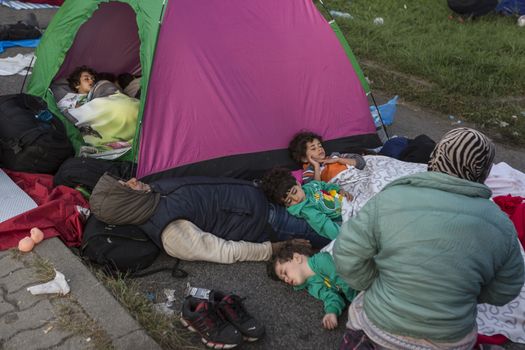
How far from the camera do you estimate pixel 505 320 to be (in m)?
2.67

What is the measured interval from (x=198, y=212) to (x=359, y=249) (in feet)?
4.36

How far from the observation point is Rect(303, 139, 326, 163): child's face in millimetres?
3920

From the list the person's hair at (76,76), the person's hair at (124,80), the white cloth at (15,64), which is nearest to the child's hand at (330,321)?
the person's hair at (76,76)

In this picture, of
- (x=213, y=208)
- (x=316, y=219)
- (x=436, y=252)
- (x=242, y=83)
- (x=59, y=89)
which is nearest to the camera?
(x=436, y=252)

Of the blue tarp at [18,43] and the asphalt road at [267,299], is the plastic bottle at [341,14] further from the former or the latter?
the asphalt road at [267,299]

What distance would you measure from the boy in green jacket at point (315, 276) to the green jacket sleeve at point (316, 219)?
0.31m

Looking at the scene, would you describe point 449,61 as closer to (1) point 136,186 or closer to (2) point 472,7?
(2) point 472,7

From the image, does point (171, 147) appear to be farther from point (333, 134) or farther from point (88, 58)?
point (88, 58)

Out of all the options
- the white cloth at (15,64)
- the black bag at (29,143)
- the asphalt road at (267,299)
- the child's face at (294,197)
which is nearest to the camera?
the asphalt road at (267,299)

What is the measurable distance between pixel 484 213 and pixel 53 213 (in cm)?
251

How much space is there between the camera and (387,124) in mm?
5410

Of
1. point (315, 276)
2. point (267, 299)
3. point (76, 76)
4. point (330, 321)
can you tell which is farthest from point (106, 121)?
point (330, 321)

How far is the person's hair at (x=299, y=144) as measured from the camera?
3.94m

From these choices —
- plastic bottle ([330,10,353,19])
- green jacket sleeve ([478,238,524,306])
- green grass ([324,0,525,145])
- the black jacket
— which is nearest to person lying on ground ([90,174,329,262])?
the black jacket
